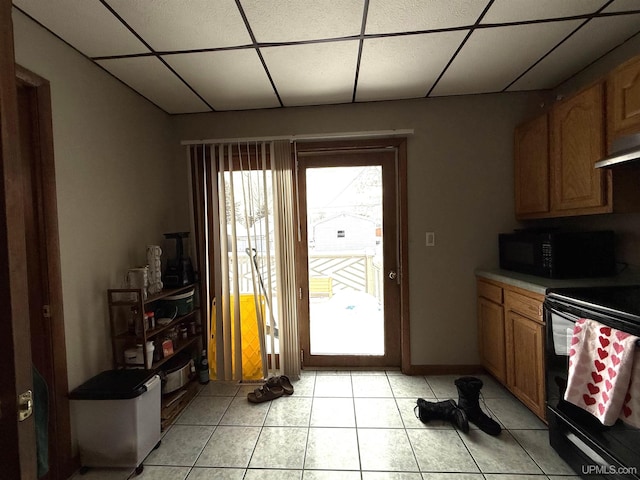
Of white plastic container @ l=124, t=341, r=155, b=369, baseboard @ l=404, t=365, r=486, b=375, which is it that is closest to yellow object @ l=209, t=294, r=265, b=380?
white plastic container @ l=124, t=341, r=155, b=369

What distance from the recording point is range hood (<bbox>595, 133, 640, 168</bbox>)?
1.35 meters

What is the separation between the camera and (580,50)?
183cm

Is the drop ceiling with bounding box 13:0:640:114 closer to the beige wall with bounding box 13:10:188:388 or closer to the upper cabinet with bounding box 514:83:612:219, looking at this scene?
the beige wall with bounding box 13:10:188:388

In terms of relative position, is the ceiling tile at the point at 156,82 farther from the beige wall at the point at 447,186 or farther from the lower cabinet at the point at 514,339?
the lower cabinet at the point at 514,339

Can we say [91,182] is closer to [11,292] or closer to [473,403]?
[11,292]

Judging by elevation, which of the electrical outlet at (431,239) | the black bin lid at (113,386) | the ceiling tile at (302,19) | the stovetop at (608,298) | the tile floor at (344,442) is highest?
the ceiling tile at (302,19)

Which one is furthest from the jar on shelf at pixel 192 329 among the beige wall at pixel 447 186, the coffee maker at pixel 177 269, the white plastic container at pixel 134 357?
the beige wall at pixel 447 186

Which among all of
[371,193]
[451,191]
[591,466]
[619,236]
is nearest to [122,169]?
[371,193]

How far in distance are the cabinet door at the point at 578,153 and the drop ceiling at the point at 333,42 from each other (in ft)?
1.29

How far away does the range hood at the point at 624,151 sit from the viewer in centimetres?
135

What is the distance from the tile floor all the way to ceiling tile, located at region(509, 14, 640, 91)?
2465mm

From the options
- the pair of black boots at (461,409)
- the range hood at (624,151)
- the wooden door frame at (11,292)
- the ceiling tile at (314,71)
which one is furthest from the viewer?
the pair of black boots at (461,409)

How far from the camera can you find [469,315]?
8.16ft

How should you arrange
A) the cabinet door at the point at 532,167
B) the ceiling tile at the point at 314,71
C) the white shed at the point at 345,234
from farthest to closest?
the white shed at the point at 345,234 → the cabinet door at the point at 532,167 → the ceiling tile at the point at 314,71
